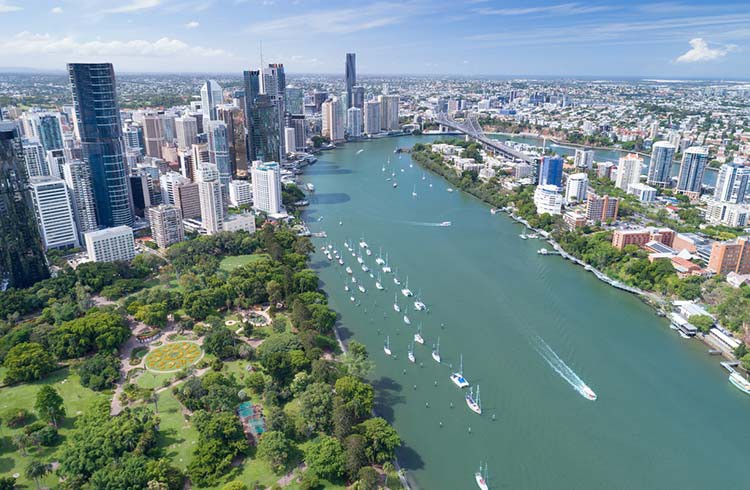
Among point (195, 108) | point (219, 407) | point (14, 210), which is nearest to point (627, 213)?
point (219, 407)

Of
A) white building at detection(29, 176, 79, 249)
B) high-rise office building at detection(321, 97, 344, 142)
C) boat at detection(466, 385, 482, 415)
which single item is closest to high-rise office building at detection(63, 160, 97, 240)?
white building at detection(29, 176, 79, 249)

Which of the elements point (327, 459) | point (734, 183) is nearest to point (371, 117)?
point (734, 183)

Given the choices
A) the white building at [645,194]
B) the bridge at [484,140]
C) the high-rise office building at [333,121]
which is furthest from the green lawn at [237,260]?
the high-rise office building at [333,121]

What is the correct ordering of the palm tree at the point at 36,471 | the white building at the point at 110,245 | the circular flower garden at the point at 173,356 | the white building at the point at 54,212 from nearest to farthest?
the palm tree at the point at 36,471 → the circular flower garden at the point at 173,356 → the white building at the point at 110,245 → the white building at the point at 54,212

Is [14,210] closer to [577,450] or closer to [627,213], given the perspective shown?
[577,450]

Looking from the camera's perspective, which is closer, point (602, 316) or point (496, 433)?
point (496, 433)

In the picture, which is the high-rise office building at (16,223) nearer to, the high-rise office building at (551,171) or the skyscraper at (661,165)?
the high-rise office building at (551,171)
